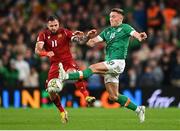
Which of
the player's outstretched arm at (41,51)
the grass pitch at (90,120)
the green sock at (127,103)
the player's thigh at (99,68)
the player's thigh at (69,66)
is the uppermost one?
the player's outstretched arm at (41,51)

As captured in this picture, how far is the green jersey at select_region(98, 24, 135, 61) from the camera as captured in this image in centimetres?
1609

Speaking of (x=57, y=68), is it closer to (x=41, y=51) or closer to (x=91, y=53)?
(x=41, y=51)

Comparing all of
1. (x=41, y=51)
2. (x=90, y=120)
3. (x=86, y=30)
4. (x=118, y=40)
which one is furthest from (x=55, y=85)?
(x=86, y=30)

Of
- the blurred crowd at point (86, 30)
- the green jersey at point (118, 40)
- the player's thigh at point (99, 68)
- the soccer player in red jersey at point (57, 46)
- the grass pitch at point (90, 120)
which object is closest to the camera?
the grass pitch at point (90, 120)

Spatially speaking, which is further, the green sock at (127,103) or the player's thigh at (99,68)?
the green sock at (127,103)

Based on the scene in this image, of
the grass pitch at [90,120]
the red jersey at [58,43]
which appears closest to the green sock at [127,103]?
the grass pitch at [90,120]

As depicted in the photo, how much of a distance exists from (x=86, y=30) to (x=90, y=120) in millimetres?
10562

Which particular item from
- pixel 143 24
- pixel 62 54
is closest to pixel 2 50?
pixel 143 24

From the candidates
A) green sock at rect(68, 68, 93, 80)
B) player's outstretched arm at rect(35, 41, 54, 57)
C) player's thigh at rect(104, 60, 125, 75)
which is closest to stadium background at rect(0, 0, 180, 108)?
player's outstretched arm at rect(35, 41, 54, 57)

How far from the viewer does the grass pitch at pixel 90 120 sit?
15367mm

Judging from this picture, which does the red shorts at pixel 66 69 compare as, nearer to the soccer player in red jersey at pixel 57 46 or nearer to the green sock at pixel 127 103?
the soccer player in red jersey at pixel 57 46

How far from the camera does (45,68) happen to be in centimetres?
2531

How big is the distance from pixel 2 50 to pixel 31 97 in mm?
2109

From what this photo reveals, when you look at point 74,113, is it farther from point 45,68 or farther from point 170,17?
point 170,17
